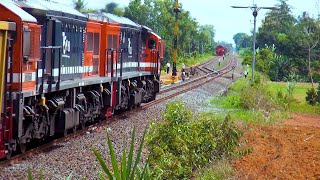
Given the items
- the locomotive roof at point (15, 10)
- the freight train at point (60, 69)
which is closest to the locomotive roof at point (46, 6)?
the freight train at point (60, 69)

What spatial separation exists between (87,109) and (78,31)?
7.26ft

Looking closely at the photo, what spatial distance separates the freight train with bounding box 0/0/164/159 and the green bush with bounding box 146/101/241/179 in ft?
8.59

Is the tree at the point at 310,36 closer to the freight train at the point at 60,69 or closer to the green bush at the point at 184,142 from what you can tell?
the freight train at the point at 60,69

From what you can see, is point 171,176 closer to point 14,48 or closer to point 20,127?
point 20,127

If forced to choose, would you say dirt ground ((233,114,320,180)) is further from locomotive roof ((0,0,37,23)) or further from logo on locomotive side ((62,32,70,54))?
logo on locomotive side ((62,32,70,54))

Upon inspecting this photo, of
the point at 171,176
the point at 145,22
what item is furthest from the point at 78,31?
the point at 145,22

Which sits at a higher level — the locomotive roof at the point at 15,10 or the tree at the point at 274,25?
the tree at the point at 274,25

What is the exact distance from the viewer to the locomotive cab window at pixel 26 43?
11600 mm

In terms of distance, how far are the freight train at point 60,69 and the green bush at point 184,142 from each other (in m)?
2.62

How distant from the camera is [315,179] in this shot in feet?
36.0

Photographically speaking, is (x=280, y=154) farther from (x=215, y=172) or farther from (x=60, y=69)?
(x=60, y=69)

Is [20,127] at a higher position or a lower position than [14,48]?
lower

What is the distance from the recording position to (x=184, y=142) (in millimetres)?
11469

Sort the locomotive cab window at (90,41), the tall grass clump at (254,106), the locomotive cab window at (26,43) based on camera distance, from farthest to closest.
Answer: the tall grass clump at (254,106), the locomotive cab window at (90,41), the locomotive cab window at (26,43)
